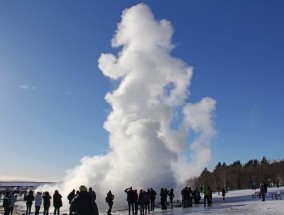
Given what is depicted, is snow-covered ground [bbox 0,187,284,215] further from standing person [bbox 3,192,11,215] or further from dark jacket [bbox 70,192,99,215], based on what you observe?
dark jacket [bbox 70,192,99,215]

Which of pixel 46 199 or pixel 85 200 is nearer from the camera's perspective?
pixel 85 200

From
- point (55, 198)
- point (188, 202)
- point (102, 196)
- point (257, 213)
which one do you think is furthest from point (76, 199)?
point (102, 196)

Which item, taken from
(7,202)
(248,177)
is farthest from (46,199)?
(248,177)

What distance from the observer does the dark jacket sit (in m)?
9.73

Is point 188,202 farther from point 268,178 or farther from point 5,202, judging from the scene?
point 268,178

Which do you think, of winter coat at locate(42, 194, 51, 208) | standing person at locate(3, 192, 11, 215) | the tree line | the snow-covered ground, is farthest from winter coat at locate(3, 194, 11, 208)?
the tree line

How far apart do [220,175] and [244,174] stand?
9166mm

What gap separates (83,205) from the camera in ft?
31.9

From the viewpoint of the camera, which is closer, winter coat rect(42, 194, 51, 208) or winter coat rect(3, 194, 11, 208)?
winter coat rect(3, 194, 11, 208)

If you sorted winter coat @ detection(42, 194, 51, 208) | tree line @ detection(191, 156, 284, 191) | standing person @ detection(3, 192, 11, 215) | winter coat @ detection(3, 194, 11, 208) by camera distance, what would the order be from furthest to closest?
tree line @ detection(191, 156, 284, 191) < winter coat @ detection(42, 194, 51, 208) < winter coat @ detection(3, 194, 11, 208) < standing person @ detection(3, 192, 11, 215)

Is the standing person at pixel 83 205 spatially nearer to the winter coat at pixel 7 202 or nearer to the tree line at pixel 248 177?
the winter coat at pixel 7 202

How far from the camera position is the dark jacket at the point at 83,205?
9.73 m

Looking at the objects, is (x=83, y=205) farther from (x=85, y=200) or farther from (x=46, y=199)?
(x=46, y=199)

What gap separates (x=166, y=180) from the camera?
2293 inches
